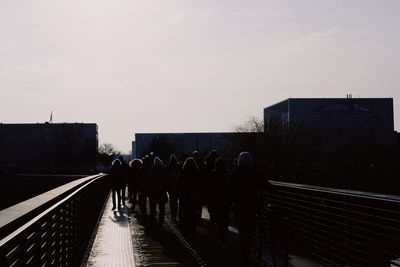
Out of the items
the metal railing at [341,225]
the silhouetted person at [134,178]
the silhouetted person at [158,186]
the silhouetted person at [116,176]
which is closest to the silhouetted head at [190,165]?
the silhouetted person at [158,186]

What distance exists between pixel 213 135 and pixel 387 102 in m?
44.3

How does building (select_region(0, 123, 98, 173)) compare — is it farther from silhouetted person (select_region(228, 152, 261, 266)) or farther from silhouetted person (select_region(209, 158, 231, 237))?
silhouetted person (select_region(228, 152, 261, 266))

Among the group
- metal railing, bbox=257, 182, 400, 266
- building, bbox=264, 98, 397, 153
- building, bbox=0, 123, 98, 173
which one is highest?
building, bbox=264, 98, 397, 153

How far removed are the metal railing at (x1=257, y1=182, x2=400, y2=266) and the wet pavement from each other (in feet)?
1.55

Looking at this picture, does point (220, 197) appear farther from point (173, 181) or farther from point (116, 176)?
point (116, 176)

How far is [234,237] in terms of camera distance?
14.1m

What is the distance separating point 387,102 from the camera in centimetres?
15150

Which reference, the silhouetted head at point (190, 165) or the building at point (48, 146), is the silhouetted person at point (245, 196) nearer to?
the silhouetted head at point (190, 165)

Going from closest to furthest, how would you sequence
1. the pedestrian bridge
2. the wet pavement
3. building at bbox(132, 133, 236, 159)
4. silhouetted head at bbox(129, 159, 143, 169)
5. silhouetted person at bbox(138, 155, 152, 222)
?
the pedestrian bridge < the wet pavement < silhouetted person at bbox(138, 155, 152, 222) < silhouetted head at bbox(129, 159, 143, 169) < building at bbox(132, 133, 236, 159)

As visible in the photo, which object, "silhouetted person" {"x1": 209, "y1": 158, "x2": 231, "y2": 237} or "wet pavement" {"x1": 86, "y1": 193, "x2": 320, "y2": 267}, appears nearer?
"wet pavement" {"x1": 86, "y1": 193, "x2": 320, "y2": 267}

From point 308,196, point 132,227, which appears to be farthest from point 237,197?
point 132,227

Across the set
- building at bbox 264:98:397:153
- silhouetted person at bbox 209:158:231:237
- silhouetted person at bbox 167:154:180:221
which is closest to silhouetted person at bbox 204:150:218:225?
silhouetted person at bbox 209:158:231:237

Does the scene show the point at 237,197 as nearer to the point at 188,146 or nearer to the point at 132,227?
the point at 132,227

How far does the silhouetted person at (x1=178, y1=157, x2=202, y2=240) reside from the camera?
14352 millimetres
